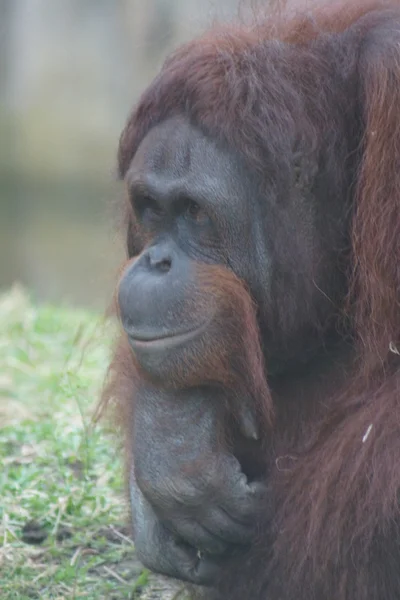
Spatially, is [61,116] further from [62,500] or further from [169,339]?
[169,339]

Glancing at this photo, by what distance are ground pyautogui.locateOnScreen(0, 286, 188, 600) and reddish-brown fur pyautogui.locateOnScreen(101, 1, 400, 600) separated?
1.90 ft

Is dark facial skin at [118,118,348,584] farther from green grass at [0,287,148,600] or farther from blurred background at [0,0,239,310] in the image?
blurred background at [0,0,239,310]

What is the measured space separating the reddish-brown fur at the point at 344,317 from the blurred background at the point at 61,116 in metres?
9.08

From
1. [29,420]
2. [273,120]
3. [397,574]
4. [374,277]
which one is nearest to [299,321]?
[374,277]

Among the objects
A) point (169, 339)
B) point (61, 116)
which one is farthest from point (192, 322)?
point (61, 116)

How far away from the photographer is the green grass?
2924 mm

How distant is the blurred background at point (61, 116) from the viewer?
12.1 m

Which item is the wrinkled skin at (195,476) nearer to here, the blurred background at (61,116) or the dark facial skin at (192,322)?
the dark facial skin at (192,322)

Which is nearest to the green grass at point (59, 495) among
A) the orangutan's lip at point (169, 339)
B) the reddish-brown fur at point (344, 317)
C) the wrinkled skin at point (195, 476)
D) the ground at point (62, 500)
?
the ground at point (62, 500)

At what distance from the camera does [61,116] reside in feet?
41.9

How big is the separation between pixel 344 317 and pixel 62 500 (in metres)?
1.21

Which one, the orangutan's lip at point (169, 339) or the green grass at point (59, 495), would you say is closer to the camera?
the orangutan's lip at point (169, 339)

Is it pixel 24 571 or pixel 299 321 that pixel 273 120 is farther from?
pixel 24 571

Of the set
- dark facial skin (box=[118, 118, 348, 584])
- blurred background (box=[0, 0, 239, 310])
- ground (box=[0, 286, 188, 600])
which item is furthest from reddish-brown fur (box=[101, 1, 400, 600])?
blurred background (box=[0, 0, 239, 310])
